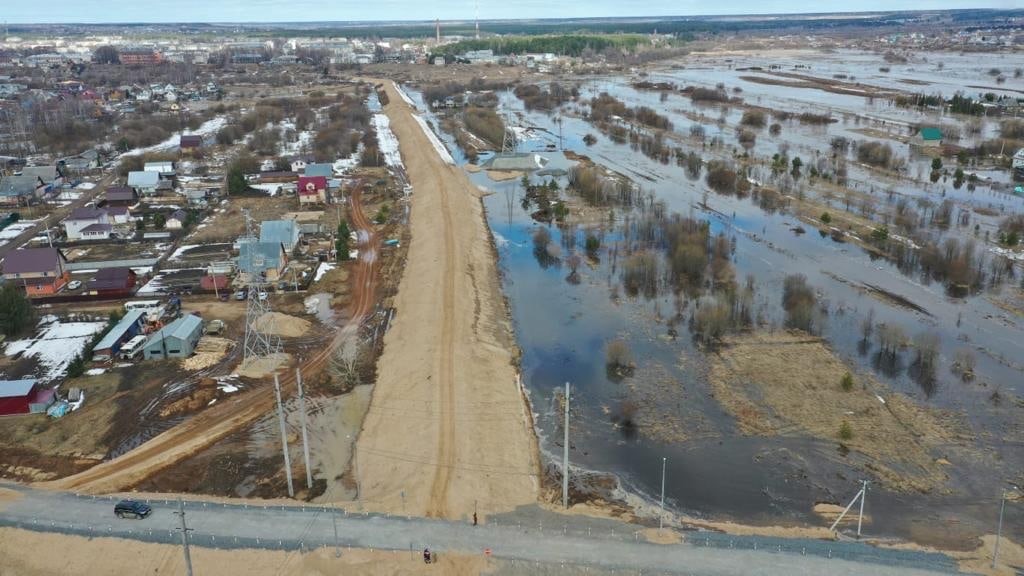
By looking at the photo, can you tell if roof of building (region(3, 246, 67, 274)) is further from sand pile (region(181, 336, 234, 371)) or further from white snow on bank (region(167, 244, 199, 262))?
sand pile (region(181, 336, 234, 371))

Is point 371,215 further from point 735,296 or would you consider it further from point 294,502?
point 294,502

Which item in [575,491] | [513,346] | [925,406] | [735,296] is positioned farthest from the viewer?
[735,296]

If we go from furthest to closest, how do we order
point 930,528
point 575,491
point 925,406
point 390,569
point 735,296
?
point 735,296 < point 925,406 < point 575,491 < point 930,528 < point 390,569

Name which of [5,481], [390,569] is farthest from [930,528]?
[5,481]

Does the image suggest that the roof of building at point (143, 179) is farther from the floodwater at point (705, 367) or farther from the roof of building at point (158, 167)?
the floodwater at point (705, 367)

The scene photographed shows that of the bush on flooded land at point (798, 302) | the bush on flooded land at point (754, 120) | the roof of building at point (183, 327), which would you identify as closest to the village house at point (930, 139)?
the bush on flooded land at point (754, 120)

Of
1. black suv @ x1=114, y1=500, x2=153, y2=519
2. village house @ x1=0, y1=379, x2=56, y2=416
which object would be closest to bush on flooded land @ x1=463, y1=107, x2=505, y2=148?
village house @ x1=0, y1=379, x2=56, y2=416
